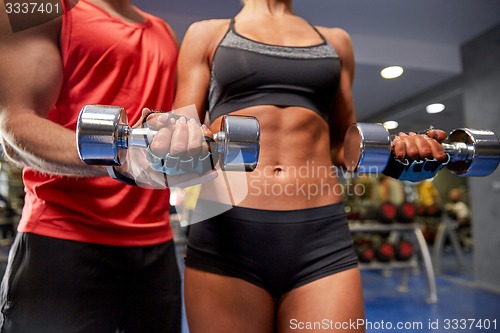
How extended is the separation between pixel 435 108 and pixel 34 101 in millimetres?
4627

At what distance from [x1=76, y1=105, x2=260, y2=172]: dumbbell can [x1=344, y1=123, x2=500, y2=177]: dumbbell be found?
180 millimetres

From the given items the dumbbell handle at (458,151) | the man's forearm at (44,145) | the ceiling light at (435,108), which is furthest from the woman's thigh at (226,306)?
the ceiling light at (435,108)

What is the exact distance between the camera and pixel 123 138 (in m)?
0.47

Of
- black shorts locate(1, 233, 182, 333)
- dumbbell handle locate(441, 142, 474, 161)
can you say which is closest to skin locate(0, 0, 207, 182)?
black shorts locate(1, 233, 182, 333)

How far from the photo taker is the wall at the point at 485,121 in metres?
3.92

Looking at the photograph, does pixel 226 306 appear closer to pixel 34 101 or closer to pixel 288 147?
pixel 288 147

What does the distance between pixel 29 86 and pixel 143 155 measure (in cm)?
37

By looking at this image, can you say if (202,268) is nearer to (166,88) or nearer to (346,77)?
(166,88)

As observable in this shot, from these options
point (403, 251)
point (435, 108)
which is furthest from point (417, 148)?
point (435, 108)

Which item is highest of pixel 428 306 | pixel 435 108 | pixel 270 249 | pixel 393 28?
pixel 393 28

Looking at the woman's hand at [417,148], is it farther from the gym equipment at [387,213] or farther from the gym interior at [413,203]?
the gym equipment at [387,213]

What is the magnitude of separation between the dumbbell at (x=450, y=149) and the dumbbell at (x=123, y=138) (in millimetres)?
180

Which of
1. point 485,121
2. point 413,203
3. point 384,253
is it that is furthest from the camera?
point 413,203

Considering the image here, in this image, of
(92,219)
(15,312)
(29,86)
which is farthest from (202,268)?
(29,86)
